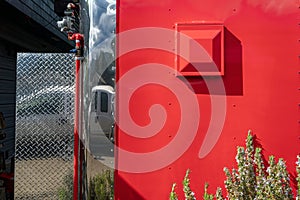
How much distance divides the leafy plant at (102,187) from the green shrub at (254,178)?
46cm

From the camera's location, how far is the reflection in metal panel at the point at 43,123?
9.30ft

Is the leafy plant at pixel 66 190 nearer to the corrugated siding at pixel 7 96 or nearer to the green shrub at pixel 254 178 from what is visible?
the green shrub at pixel 254 178

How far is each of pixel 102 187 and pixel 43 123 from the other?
0.97 meters

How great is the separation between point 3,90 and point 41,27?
1.85 m

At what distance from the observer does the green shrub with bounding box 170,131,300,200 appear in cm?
201

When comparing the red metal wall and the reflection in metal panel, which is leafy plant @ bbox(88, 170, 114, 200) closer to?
the red metal wall

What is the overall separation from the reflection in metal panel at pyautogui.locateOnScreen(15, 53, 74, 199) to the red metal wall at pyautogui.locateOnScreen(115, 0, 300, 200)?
900 mm

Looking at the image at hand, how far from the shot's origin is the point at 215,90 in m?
2.11

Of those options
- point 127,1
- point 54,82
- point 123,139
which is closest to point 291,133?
point 123,139

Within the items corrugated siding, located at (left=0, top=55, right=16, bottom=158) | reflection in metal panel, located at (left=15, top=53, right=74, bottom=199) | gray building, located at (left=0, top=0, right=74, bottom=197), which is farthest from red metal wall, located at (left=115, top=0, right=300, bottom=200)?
corrugated siding, located at (left=0, top=55, right=16, bottom=158)

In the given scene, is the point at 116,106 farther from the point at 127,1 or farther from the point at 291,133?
the point at 291,133

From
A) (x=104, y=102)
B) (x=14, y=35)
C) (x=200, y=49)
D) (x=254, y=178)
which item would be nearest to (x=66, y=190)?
(x=104, y=102)

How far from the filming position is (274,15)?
82.6 inches

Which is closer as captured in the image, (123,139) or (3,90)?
(123,139)
